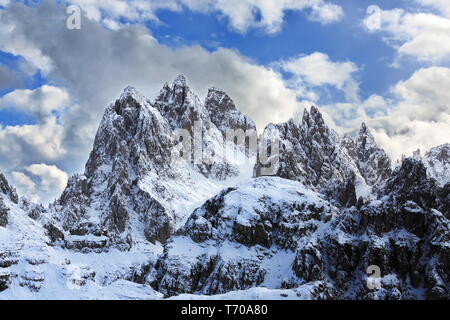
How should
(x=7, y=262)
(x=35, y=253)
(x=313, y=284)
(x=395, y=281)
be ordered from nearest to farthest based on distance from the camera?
(x=313, y=284)
(x=7, y=262)
(x=35, y=253)
(x=395, y=281)

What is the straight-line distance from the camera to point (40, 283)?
161875mm
